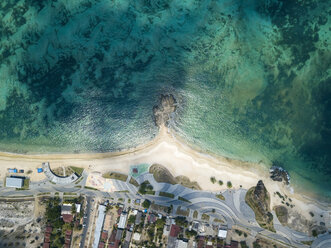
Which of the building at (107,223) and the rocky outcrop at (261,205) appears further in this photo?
the building at (107,223)

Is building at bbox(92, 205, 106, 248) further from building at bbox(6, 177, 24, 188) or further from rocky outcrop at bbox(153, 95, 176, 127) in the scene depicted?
rocky outcrop at bbox(153, 95, 176, 127)

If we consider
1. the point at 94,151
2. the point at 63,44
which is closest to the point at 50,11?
the point at 63,44

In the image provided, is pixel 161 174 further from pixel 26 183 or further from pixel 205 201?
pixel 26 183

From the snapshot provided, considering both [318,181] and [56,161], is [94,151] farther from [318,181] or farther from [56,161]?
[318,181]

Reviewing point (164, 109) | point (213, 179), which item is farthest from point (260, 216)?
point (164, 109)

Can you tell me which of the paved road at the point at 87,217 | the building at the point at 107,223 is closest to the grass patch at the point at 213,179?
the building at the point at 107,223

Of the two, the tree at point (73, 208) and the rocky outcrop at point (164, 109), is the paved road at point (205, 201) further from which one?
the rocky outcrop at point (164, 109)

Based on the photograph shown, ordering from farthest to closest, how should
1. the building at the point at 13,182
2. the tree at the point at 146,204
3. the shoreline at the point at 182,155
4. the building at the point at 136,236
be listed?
the shoreline at the point at 182,155 → the building at the point at 136,236 → the tree at the point at 146,204 → the building at the point at 13,182
